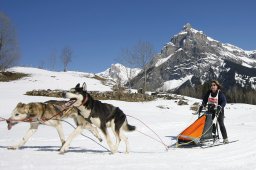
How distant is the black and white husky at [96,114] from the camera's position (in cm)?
765

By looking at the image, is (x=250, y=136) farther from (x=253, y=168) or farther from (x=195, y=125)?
(x=253, y=168)

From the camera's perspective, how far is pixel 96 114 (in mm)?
7863

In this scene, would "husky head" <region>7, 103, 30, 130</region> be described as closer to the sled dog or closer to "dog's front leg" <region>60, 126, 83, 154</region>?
the sled dog

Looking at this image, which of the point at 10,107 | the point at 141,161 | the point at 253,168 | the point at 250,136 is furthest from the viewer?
the point at 10,107

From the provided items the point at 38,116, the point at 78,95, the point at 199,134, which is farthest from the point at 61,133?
the point at 199,134

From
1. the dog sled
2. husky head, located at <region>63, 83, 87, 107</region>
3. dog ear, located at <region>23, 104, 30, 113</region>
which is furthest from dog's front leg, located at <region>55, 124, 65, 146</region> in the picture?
the dog sled

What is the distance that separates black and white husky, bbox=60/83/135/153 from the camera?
25.1 ft

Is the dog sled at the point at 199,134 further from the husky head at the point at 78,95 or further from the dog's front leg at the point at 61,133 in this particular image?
the husky head at the point at 78,95

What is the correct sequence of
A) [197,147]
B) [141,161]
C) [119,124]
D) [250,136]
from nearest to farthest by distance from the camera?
[141,161], [119,124], [197,147], [250,136]

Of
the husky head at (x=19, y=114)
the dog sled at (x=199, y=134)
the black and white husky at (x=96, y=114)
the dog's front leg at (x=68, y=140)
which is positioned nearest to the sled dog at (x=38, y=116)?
the husky head at (x=19, y=114)

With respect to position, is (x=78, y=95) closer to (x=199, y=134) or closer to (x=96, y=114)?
(x=96, y=114)

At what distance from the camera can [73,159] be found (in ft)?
22.8

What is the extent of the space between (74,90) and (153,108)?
65.9 ft

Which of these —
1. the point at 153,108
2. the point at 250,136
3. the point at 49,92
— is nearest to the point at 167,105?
the point at 153,108
